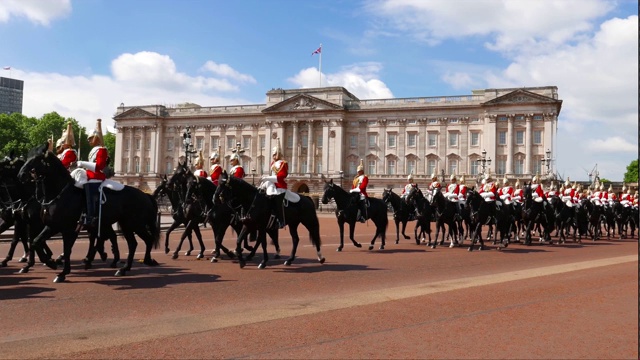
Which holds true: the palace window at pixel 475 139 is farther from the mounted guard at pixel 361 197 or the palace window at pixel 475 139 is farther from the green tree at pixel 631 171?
the mounted guard at pixel 361 197

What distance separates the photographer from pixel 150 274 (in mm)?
11984

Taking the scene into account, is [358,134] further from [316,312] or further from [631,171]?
[316,312]

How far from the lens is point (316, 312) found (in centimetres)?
830

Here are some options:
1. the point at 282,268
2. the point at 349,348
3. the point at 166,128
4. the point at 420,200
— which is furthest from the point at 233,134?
the point at 349,348

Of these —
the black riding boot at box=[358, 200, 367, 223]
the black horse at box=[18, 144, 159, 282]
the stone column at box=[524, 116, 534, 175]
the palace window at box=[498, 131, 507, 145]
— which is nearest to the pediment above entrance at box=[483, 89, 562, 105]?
the stone column at box=[524, 116, 534, 175]

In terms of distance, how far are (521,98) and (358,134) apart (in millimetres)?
24288

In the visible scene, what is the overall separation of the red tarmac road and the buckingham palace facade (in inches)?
2509

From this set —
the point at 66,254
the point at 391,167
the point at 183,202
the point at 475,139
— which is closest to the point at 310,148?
the point at 391,167

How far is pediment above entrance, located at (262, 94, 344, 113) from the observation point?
87.8 metres

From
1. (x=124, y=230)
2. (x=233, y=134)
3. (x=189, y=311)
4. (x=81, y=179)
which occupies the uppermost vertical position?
(x=233, y=134)

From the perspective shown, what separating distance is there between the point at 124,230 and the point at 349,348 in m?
7.48

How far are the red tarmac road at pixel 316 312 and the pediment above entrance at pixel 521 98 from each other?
67.9m

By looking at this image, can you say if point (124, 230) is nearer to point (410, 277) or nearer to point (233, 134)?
point (410, 277)

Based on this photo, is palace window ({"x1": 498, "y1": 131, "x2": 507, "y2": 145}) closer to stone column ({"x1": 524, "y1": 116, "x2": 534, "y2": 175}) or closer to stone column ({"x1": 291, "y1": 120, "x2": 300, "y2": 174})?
stone column ({"x1": 524, "y1": 116, "x2": 534, "y2": 175})
